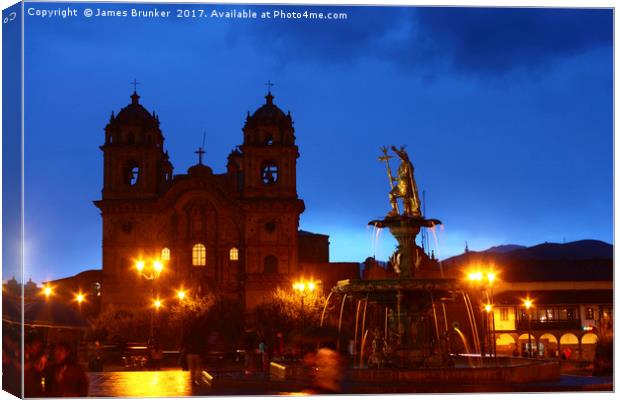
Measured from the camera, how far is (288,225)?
248 ft

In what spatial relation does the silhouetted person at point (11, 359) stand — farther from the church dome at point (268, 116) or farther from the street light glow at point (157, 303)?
the church dome at point (268, 116)

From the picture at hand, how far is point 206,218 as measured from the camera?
76562 mm

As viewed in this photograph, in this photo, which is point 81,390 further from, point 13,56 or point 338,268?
point 338,268

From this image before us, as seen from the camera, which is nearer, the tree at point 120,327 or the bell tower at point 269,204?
the tree at point 120,327

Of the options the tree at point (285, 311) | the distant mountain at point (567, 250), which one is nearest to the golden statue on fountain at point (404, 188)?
the tree at point (285, 311)

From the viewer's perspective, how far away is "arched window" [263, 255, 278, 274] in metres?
75.5

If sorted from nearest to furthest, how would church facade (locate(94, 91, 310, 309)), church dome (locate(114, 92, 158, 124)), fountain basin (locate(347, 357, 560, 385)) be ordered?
fountain basin (locate(347, 357, 560, 385)) → church facade (locate(94, 91, 310, 309)) → church dome (locate(114, 92, 158, 124))

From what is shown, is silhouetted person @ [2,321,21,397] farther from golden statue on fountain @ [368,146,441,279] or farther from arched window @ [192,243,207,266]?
arched window @ [192,243,207,266]

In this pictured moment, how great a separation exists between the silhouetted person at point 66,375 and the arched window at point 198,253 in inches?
2344

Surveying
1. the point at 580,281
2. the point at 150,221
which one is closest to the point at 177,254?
the point at 150,221

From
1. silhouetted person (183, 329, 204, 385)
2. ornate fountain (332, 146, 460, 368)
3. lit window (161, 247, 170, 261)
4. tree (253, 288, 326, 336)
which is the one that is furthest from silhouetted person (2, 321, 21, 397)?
lit window (161, 247, 170, 261)

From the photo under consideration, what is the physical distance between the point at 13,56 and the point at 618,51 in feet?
36.4

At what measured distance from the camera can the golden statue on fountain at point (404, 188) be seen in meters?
26.2

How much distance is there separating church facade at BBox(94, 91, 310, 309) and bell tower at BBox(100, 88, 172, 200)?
7 cm
